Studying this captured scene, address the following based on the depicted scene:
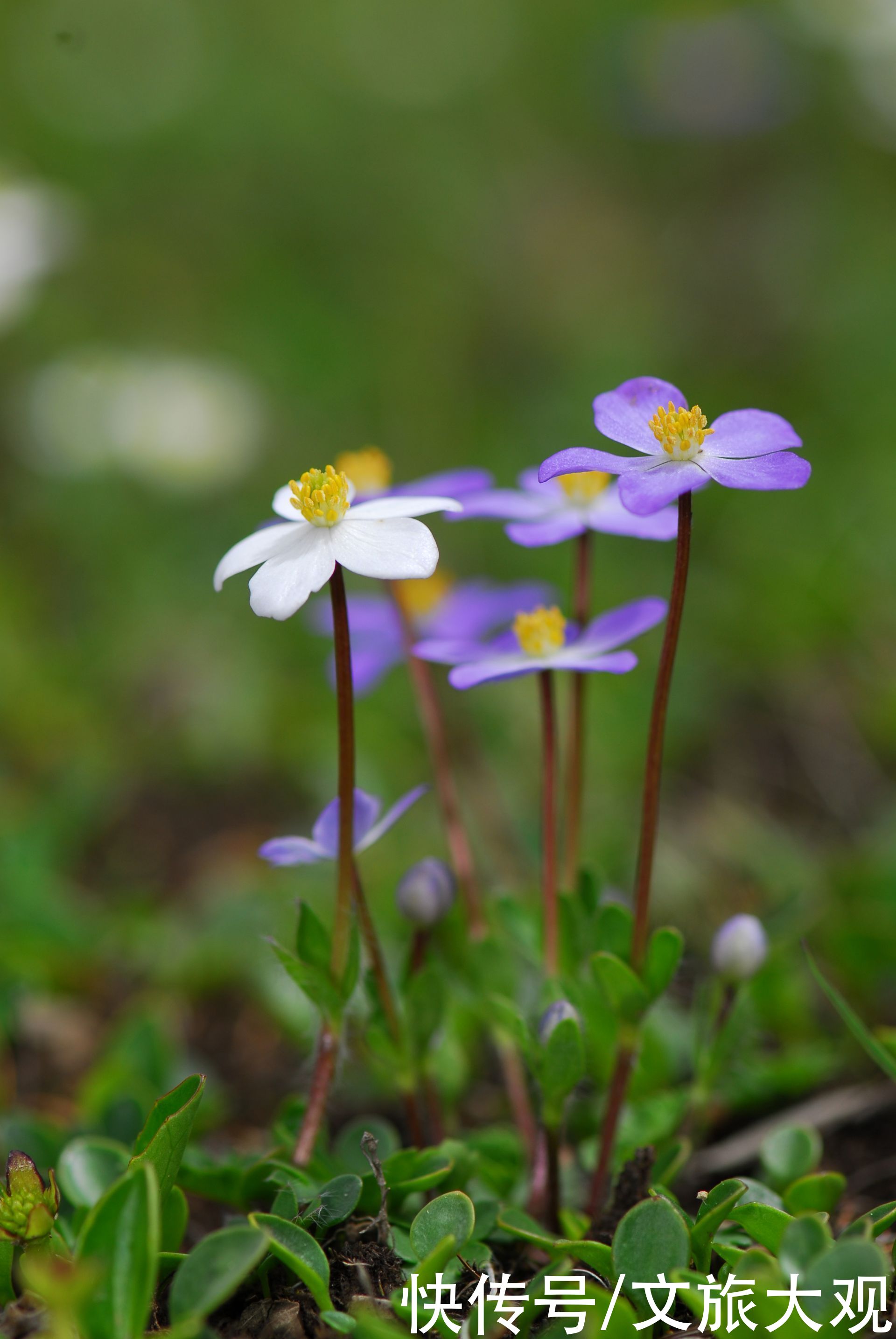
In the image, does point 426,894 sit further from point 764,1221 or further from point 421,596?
point 421,596

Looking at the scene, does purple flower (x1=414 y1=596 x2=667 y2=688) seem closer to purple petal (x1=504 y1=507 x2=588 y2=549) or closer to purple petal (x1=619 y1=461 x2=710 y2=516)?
purple petal (x1=504 y1=507 x2=588 y2=549)

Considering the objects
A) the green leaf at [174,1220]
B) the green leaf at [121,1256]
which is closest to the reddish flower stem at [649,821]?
the green leaf at [174,1220]

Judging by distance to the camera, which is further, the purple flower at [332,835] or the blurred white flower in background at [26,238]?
the blurred white flower in background at [26,238]

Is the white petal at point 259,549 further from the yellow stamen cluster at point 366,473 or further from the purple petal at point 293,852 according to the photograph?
the yellow stamen cluster at point 366,473

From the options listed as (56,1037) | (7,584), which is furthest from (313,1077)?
(7,584)

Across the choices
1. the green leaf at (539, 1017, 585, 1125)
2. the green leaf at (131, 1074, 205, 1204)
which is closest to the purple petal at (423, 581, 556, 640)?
the green leaf at (539, 1017, 585, 1125)

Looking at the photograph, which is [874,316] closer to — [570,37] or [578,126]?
[578,126]
